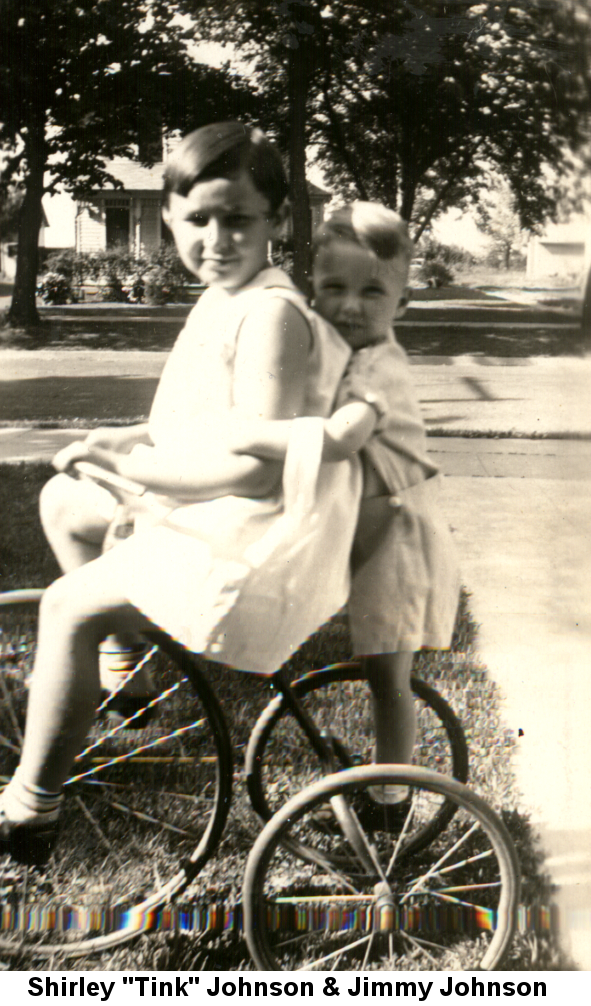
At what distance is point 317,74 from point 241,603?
116 cm

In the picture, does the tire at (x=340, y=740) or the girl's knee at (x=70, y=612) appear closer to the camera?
the girl's knee at (x=70, y=612)

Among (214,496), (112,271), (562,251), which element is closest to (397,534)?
(214,496)

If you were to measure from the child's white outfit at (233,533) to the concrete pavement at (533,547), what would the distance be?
25cm

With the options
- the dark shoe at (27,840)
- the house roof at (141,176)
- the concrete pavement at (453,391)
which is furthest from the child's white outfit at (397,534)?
the dark shoe at (27,840)

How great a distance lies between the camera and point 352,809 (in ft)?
8.25

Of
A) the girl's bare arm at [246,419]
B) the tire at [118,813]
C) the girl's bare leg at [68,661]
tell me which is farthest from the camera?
the tire at [118,813]

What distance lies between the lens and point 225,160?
2318 millimetres

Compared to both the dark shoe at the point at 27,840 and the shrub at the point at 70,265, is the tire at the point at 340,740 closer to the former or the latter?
the dark shoe at the point at 27,840

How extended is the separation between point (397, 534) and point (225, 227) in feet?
2.50

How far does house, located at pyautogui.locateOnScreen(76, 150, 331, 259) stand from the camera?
2.37 m

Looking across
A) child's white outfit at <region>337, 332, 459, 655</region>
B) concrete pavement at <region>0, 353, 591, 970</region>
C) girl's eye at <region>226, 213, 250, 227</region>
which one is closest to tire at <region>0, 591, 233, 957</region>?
child's white outfit at <region>337, 332, 459, 655</region>

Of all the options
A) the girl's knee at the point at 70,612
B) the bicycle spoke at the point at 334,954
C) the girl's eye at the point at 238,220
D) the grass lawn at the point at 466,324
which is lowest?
the bicycle spoke at the point at 334,954

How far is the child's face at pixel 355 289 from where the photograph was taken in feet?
7.66
